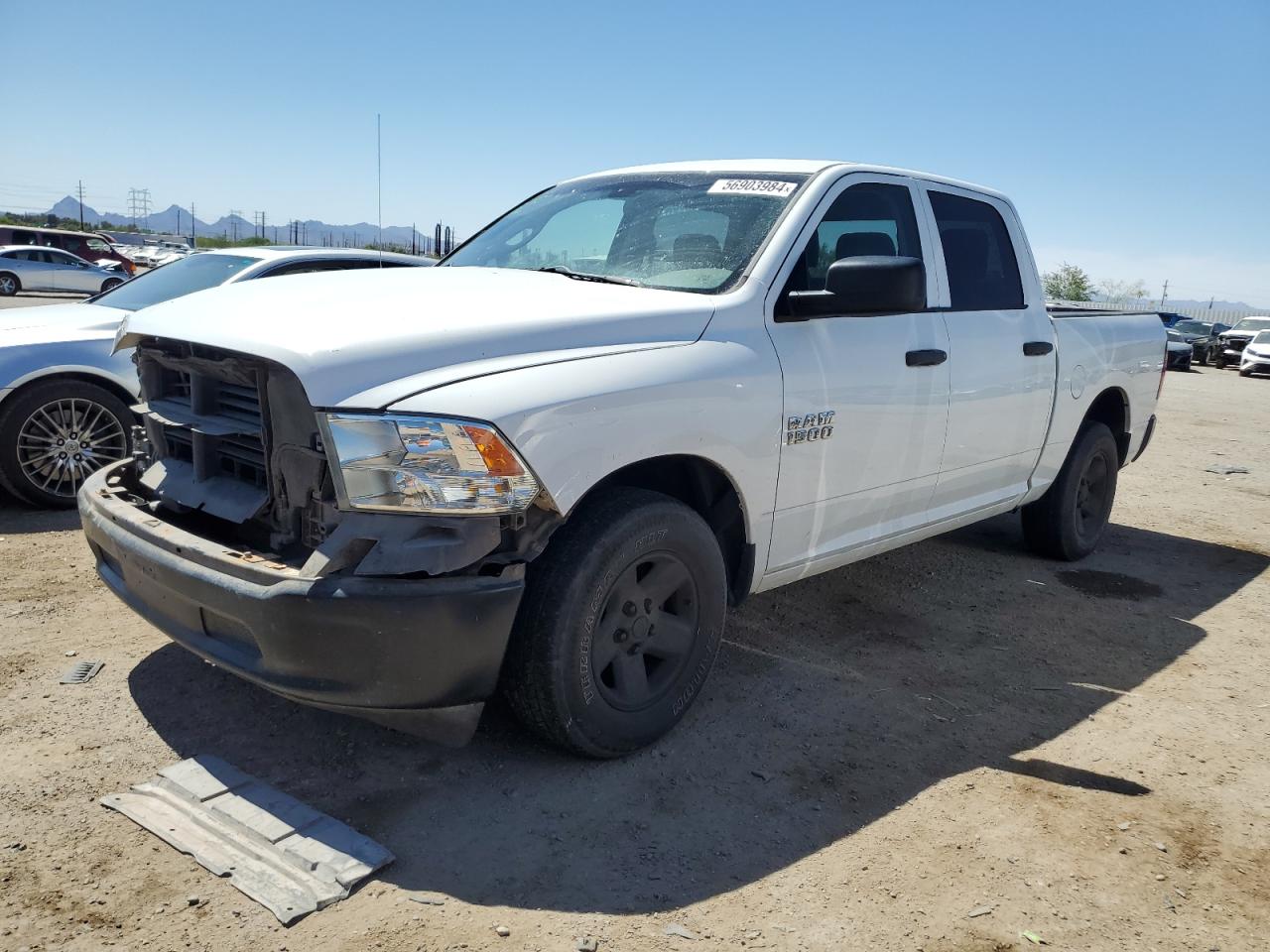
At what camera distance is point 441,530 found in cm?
260

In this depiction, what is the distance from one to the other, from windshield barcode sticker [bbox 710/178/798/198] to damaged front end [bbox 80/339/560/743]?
5.55 feet

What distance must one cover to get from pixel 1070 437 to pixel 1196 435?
8.81 meters

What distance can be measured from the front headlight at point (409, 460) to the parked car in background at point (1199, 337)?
104 ft

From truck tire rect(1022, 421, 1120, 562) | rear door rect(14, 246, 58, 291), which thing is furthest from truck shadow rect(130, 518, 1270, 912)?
rear door rect(14, 246, 58, 291)

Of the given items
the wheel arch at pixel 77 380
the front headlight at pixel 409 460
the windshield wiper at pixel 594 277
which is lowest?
the wheel arch at pixel 77 380

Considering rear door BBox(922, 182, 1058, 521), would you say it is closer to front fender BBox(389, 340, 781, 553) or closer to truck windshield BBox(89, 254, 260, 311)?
front fender BBox(389, 340, 781, 553)

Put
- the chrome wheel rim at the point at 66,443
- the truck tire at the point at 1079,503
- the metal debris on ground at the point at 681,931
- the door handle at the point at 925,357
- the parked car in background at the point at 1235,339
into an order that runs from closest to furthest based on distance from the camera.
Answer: the metal debris on ground at the point at 681,931
the door handle at the point at 925,357
the chrome wheel rim at the point at 66,443
the truck tire at the point at 1079,503
the parked car in background at the point at 1235,339

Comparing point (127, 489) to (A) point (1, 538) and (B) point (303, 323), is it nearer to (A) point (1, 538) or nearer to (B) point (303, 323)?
(B) point (303, 323)

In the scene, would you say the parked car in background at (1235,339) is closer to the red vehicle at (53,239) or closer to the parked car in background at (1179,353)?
the parked car in background at (1179,353)

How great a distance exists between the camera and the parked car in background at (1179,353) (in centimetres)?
2666

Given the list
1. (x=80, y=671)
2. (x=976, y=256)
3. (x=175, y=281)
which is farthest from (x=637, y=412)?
(x=175, y=281)

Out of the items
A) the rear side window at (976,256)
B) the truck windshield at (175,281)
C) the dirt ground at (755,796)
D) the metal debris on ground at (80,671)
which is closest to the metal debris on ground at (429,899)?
the dirt ground at (755,796)

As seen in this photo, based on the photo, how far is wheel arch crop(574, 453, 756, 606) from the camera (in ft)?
10.6

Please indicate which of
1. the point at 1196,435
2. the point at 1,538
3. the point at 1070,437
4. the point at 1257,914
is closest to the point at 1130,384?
the point at 1070,437
